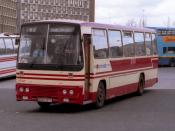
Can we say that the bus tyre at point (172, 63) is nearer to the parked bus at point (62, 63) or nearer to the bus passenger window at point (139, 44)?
the bus passenger window at point (139, 44)

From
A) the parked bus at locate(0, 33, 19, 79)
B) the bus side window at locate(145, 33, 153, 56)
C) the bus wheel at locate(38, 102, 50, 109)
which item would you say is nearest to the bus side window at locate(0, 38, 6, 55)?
the parked bus at locate(0, 33, 19, 79)

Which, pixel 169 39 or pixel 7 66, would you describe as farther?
pixel 169 39

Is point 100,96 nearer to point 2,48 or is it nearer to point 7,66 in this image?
point 7,66

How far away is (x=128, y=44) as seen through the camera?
2125cm

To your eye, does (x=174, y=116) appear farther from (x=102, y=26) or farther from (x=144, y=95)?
(x=144, y=95)

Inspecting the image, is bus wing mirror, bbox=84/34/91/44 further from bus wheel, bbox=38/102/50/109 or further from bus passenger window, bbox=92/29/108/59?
bus wheel, bbox=38/102/50/109

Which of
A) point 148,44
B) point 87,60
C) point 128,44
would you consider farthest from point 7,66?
point 87,60

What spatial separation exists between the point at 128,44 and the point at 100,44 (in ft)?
11.1

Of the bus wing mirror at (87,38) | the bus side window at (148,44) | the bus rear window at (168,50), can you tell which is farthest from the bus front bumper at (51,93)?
the bus rear window at (168,50)

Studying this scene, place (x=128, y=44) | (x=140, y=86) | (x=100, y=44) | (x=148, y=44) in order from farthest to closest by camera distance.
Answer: (x=148, y=44) < (x=140, y=86) < (x=128, y=44) < (x=100, y=44)

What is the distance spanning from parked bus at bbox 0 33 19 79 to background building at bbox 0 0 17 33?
111 metres

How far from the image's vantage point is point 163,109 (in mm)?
Result: 17594

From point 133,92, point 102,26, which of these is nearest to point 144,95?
point 133,92

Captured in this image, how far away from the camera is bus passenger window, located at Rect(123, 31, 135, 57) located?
20812mm
